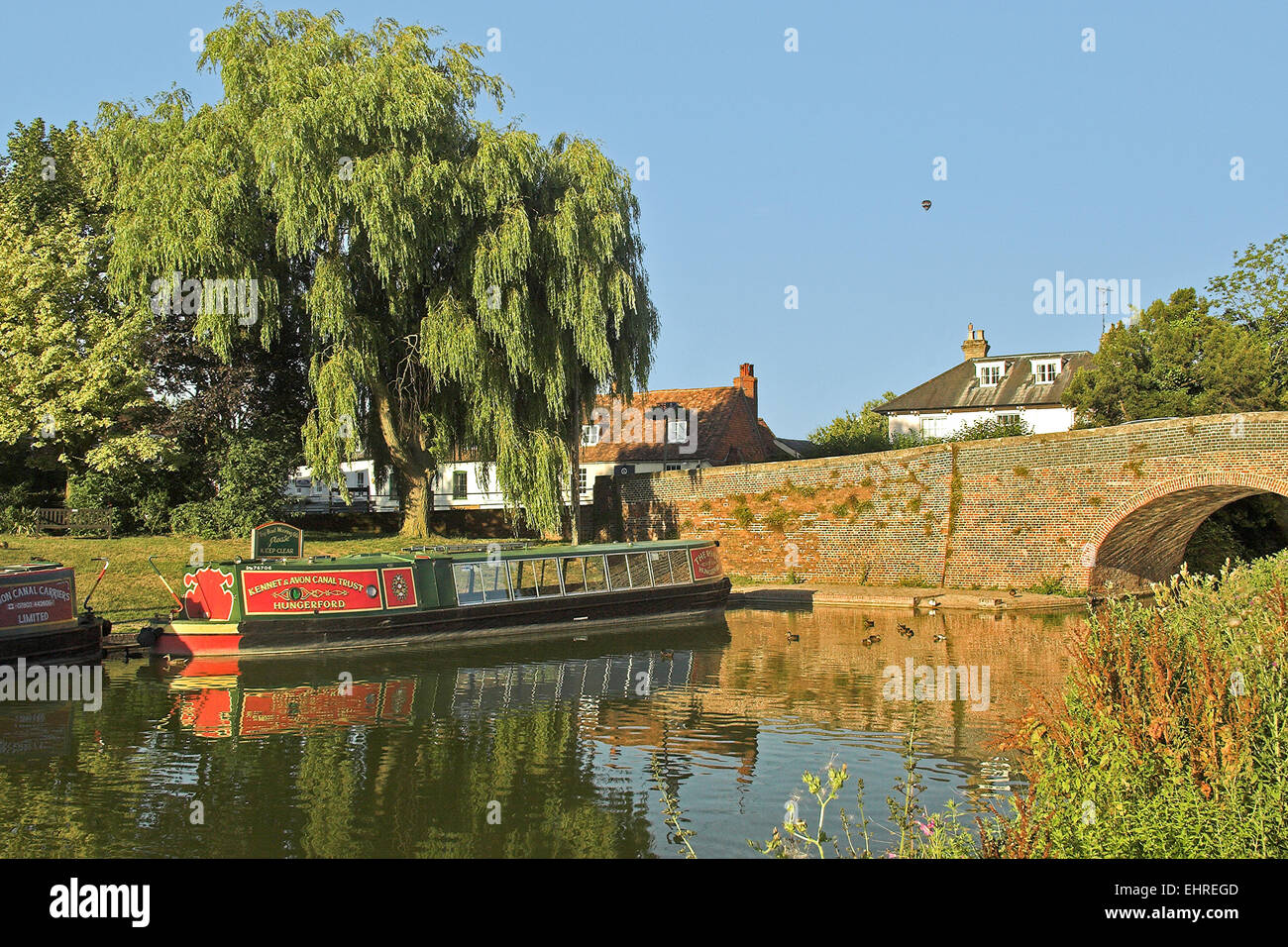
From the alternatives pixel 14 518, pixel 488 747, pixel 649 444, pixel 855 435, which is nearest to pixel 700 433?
pixel 649 444

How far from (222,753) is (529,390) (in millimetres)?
16362

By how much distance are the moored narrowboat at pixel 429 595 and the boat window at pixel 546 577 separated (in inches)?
0.8

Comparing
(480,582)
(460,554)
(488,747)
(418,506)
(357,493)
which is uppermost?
(357,493)

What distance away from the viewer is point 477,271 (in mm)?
24953

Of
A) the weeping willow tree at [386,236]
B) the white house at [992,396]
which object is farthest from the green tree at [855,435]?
the weeping willow tree at [386,236]

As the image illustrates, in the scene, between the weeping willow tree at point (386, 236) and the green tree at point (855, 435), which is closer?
the weeping willow tree at point (386, 236)

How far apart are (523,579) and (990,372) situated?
33414mm

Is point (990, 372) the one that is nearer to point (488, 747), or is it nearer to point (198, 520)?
point (198, 520)

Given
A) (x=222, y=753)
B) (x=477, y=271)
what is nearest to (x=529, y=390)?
(x=477, y=271)

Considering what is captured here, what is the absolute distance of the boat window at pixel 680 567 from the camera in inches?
880

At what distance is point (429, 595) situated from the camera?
1917 cm

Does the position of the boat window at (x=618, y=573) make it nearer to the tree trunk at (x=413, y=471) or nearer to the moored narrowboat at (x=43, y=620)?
the tree trunk at (x=413, y=471)

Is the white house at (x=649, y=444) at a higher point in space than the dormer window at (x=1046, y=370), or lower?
lower

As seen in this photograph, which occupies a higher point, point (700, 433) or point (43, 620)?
point (700, 433)
